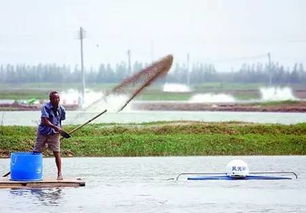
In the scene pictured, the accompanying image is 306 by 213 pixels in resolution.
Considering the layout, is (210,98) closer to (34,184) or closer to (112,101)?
(112,101)

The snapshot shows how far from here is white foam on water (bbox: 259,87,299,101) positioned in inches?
4006

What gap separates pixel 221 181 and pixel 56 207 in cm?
525

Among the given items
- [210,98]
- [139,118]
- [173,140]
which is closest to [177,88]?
[210,98]

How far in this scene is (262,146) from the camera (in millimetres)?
31359

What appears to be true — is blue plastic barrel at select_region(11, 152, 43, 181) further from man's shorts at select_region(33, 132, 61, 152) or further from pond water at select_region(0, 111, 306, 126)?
pond water at select_region(0, 111, 306, 126)

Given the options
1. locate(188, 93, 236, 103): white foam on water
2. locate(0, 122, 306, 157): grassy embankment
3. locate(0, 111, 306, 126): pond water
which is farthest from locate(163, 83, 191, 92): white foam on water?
locate(0, 122, 306, 157): grassy embankment

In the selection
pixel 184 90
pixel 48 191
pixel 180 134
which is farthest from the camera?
pixel 184 90

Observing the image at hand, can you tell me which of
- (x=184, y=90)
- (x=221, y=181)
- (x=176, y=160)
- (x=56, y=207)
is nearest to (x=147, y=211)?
(x=56, y=207)

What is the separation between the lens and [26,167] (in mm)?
18891

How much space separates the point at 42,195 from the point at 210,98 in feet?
301

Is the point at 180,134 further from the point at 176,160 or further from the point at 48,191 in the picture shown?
the point at 48,191

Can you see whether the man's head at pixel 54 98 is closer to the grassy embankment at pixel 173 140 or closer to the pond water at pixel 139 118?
the grassy embankment at pixel 173 140

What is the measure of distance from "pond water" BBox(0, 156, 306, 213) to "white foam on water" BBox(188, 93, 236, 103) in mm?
82688

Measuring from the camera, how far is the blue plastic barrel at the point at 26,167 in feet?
62.0
